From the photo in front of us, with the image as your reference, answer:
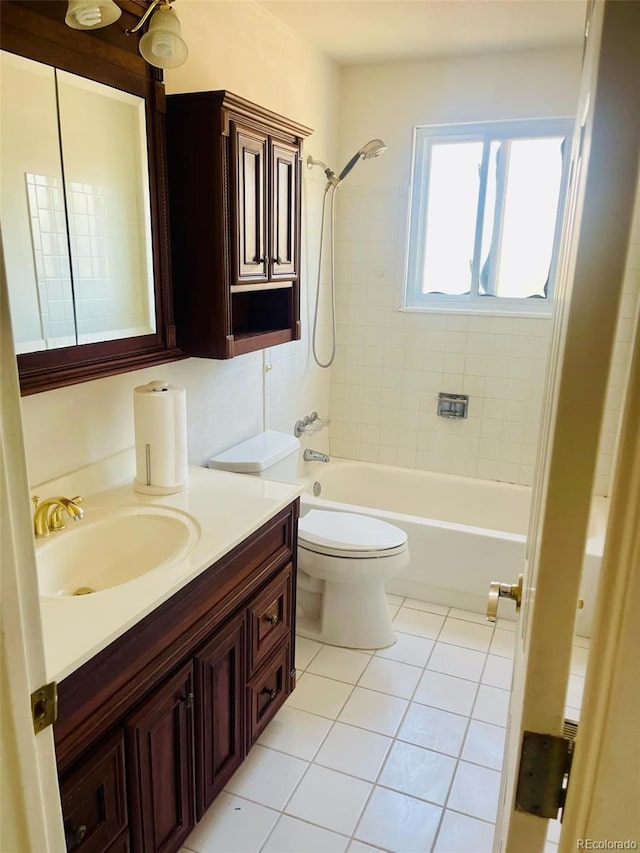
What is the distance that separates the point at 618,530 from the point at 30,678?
68 cm

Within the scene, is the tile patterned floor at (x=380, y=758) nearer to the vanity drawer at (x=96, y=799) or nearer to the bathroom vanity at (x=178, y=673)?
the bathroom vanity at (x=178, y=673)

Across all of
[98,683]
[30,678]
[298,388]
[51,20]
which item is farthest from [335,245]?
[30,678]

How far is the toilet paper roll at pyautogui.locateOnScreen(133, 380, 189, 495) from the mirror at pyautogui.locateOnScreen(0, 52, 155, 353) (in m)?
0.20

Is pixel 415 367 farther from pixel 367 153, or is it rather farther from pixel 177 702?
pixel 177 702

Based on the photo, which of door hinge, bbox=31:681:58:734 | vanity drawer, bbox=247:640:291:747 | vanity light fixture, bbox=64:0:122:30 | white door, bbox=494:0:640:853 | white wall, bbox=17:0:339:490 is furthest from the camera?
vanity drawer, bbox=247:640:291:747

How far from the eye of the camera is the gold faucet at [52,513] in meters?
1.51

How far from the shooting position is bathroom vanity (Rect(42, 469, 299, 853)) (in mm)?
1165

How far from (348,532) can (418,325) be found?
1.39 meters

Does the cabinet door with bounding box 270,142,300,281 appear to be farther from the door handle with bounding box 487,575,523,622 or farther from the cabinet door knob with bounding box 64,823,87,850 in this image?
the cabinet door knob with bounding box 64,823,87,850

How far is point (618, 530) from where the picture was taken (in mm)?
511

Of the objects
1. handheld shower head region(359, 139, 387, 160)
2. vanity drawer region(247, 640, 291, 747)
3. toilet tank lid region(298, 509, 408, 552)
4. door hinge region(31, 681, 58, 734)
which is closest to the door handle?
door hinge region(31, 681, 58, 734)

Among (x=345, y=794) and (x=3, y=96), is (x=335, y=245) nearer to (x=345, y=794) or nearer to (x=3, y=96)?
(x=3, y=96)

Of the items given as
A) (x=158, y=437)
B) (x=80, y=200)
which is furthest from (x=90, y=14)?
(x=158, y=437)

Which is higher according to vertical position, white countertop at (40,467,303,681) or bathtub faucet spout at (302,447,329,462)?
white countertop at (40,467,303,681)
